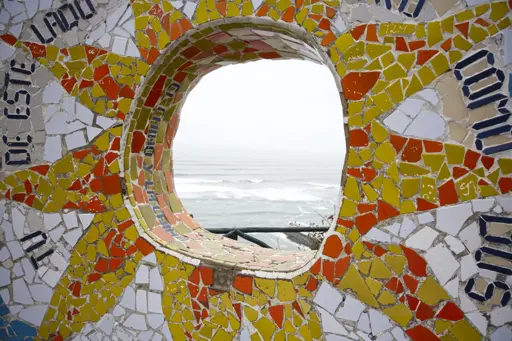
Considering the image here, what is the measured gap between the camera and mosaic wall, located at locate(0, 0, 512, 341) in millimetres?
1604

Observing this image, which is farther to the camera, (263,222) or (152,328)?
(263,222)

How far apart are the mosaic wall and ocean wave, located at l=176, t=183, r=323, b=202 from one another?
20842mm

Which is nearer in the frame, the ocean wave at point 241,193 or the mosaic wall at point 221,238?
the mosaic wall at point 221,238

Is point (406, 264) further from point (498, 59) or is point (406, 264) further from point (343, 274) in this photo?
point (498, 59)

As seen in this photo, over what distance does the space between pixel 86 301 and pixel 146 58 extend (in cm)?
136

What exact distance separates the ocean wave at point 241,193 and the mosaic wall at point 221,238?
68.4ft

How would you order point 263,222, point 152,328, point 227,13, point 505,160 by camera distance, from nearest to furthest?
point 505,160 → point 227,13 → point 152,328 → point 263,222

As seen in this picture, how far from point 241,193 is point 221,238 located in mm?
24161

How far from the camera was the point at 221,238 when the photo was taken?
2.67 meters

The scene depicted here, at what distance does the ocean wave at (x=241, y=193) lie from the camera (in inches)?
966

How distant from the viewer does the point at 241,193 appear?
26.8m

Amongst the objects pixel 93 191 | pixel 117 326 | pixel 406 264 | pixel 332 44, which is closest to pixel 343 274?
pixel 406 264

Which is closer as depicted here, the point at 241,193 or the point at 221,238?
the point at 221,238

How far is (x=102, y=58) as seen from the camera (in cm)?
226
